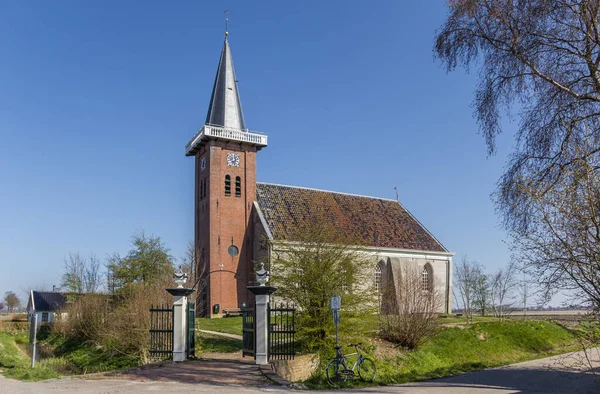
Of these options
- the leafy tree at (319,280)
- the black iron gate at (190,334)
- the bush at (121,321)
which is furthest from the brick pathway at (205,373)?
the bush at (121,321)

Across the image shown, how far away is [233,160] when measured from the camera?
3791cm

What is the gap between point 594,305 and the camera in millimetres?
9961

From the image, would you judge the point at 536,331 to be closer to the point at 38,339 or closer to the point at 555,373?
the point at 555,373

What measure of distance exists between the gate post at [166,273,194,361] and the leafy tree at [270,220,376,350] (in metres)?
3.18

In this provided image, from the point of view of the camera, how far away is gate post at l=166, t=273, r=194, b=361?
16970mm

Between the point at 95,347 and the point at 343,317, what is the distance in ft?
47.4

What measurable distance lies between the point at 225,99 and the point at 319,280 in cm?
2526

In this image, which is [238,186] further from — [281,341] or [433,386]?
[433,386]

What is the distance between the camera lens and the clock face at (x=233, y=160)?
3775 centimetres

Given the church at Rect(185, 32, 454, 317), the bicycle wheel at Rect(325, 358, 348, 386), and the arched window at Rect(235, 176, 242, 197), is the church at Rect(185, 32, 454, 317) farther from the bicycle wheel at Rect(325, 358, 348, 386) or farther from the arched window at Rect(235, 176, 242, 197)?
A: the bicycle wheel at Rect(325, 358, 348, 386)

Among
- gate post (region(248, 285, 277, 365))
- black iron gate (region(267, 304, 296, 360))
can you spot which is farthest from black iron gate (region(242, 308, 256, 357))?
black iron gate (region(267, 304, 296, 360))

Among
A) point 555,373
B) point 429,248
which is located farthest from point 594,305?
point 429,248

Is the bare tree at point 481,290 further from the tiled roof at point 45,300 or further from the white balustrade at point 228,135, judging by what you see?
the tiled roof at point 45,300

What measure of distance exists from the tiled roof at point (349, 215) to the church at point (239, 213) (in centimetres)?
8
